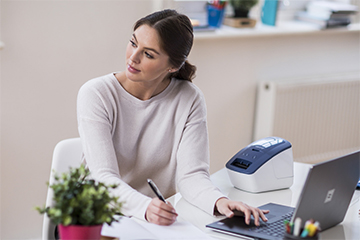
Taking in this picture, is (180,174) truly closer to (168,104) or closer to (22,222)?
(168,104)

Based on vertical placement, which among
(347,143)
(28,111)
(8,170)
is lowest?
(347,143)

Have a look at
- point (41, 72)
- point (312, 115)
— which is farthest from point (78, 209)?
point (312, 115)

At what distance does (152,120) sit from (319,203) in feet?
2.28

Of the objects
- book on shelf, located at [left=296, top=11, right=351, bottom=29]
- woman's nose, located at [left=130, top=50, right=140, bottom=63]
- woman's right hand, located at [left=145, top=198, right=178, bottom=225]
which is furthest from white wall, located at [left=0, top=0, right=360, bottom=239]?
woman's right hand, located at [left=145, top=198, right=178, bottom=225]

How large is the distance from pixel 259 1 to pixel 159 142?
1.86 metres

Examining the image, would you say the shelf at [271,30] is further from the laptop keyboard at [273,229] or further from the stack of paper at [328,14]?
the laptop keyboard at [273,229]

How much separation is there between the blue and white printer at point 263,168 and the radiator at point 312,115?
4.82ft

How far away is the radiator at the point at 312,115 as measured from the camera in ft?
10.3

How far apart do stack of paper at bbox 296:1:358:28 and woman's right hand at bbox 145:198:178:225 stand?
2387 millimetres

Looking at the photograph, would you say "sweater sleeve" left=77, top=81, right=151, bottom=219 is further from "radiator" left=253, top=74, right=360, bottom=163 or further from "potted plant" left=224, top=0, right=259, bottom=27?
"radiator" left=253, top=74, right=360, bottom=163

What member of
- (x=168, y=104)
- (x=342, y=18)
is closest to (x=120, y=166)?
(x=168, y=104)

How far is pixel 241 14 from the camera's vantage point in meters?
3.06

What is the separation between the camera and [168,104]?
1.71 metres

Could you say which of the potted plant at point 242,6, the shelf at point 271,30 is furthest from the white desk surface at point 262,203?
the potted plant at point 242,6
